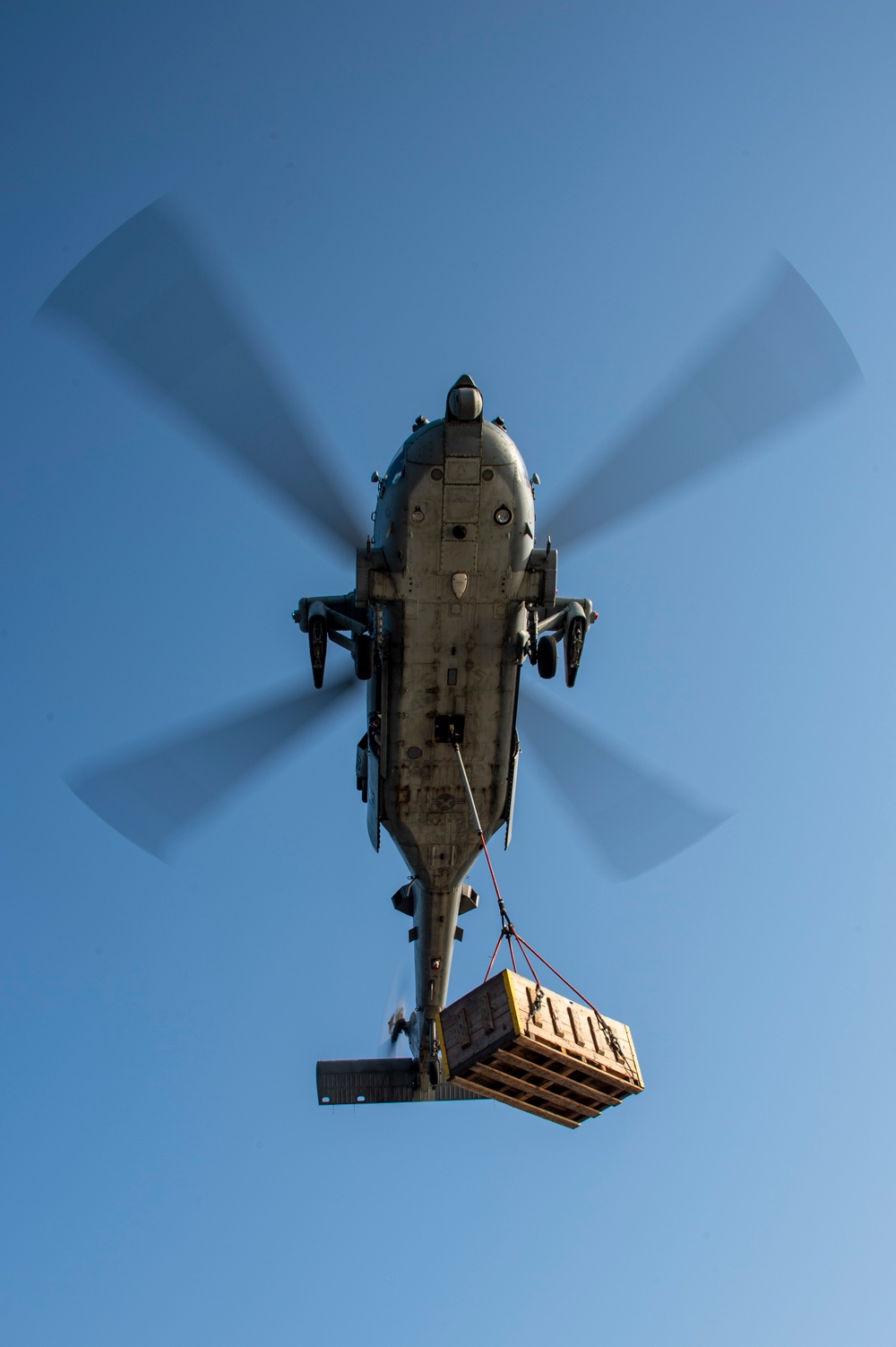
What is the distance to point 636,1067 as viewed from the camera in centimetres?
1355

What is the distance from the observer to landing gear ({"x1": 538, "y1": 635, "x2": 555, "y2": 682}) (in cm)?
1520

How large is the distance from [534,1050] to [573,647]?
585cm

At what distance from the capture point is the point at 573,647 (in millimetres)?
15398

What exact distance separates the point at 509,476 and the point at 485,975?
6729 mm

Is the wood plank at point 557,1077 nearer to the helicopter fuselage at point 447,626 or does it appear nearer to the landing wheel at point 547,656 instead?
the helicopter fuselage at point 447,626

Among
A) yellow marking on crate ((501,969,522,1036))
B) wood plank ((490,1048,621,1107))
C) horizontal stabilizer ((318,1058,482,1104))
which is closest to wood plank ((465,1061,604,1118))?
wood plank ((490,1048,621,1107))

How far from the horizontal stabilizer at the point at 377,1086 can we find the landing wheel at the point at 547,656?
8.40 meters

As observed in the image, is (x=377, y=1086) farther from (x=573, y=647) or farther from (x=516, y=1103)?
(x=573, y=647)

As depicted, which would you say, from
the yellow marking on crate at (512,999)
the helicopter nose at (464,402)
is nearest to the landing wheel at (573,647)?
the helicopter nose at (464,402)

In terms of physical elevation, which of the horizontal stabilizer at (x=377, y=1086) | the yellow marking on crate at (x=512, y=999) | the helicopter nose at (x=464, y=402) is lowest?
the yellow marking on crate at (x=512, y=999)

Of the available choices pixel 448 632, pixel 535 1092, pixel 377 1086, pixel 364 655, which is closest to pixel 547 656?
pixel 448 632

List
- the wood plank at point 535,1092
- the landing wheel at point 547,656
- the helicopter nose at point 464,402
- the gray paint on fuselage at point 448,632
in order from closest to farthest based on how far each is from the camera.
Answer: the wood plank at point 535,1092 → the helicopter nose at point 464,402 → the gray paint on fuselage at point 448,632 → the landing wheel at point 547,656

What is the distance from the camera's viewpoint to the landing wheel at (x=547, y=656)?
1520 centimetres

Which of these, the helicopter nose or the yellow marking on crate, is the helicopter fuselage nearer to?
the helicopter nose
